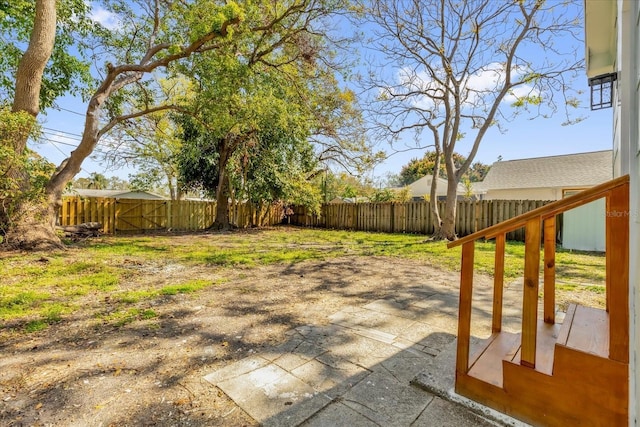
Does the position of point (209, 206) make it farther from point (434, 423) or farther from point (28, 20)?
point (434, 423)

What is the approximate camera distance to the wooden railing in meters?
1.36

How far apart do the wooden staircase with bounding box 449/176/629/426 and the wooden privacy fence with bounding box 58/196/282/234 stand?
13.2 m

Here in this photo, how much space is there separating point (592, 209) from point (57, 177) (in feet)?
41.3

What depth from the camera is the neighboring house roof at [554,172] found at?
1416 centimetres

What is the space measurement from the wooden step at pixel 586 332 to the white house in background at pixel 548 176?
1421 centimetres

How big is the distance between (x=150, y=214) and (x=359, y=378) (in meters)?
13.4

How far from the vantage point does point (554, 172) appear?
50.8 feet

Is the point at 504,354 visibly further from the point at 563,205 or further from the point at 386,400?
the point at 563,205

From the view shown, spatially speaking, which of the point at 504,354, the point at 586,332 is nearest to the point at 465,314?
the point at 504,354

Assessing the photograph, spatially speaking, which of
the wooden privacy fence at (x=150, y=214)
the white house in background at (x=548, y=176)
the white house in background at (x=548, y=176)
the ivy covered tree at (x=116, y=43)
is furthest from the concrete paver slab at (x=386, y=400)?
the white house in background at (x=548, y=176)

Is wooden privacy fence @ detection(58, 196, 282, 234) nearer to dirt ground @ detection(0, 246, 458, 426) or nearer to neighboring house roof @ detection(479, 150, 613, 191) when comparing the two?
dirt ground @ detection(0, 246, 458, 426)

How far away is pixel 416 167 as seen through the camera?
114 ft

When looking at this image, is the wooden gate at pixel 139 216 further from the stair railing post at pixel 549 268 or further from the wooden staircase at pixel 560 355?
the stair railing post at pixel 549 268

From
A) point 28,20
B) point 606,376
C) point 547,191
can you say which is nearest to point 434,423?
point 606,376
